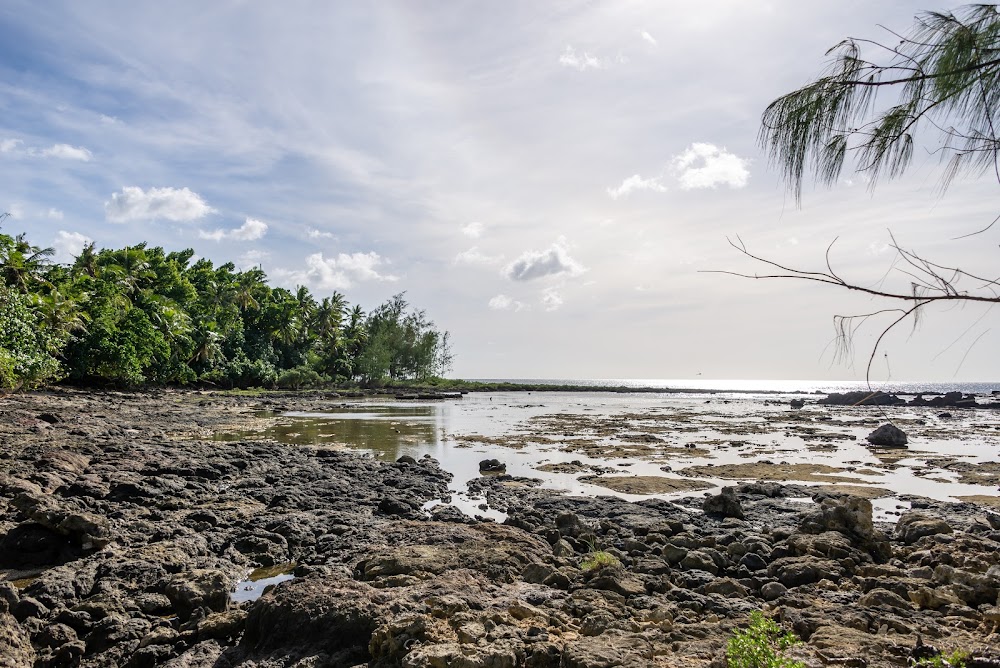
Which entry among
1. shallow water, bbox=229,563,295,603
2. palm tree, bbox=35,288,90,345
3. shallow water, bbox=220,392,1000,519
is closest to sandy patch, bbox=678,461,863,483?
shallow water, bbox=220,392,1000,519

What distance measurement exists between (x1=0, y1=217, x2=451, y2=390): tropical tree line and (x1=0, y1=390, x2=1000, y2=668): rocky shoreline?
581 inches

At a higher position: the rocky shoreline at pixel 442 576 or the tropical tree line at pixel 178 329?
the tropical tree line at pixel 178 329

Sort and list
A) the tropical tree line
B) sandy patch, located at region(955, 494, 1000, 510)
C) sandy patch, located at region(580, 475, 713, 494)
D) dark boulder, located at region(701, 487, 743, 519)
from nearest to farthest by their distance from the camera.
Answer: dark boulder, located at region(701, 487, 743, 519)
sandy patch, located at region(955, 494, 1000, 510)
sandy patch, located at region(580, 475, 713, 494)
the tropical tree line

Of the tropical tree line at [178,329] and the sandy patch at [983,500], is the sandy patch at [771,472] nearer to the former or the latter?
the sandy patch at [983,500]

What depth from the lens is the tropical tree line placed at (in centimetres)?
2862


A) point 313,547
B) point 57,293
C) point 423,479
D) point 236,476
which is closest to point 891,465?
point 423,479

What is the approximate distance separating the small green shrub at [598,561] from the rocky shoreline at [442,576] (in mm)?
81

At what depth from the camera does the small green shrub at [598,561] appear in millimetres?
6254

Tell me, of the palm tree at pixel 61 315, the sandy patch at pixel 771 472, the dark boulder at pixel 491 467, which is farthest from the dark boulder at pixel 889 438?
the palm tree at pixel 61 315

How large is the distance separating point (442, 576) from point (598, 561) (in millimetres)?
1961

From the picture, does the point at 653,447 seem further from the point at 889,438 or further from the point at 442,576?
the point at 442,576

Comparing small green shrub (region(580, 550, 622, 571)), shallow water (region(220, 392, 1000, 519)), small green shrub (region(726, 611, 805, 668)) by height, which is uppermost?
small green shrub (region(726, 611, 805, 668))

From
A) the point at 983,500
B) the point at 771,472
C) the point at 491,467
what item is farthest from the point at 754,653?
the point at 771,472

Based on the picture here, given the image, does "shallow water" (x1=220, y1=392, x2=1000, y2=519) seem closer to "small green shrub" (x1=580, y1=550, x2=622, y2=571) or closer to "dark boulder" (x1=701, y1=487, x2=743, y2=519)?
"dark boulder" (x1=701, y1=487, x2=743, y2=519)
